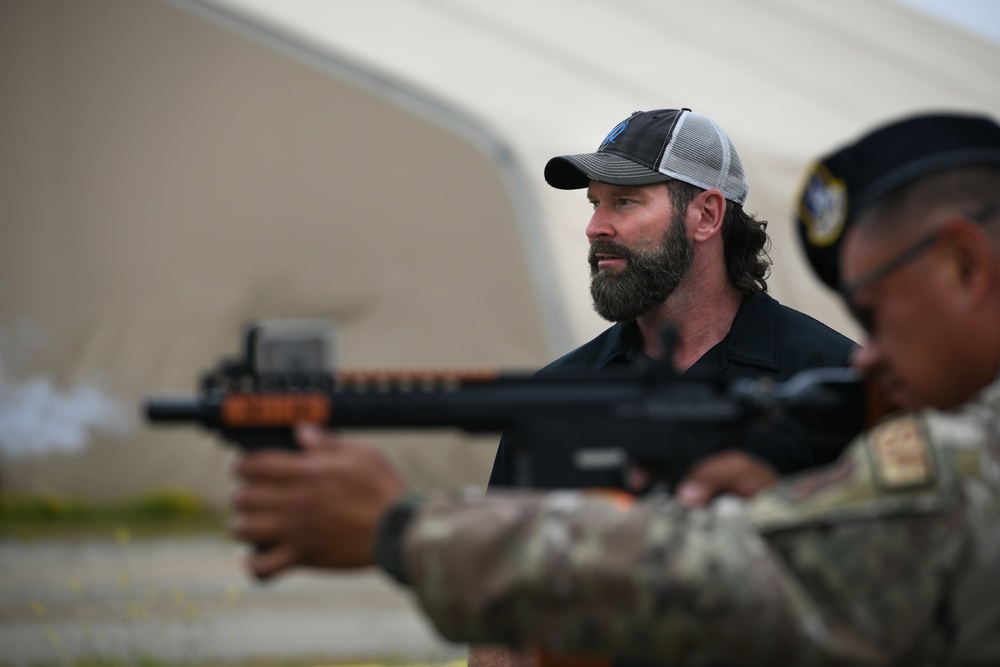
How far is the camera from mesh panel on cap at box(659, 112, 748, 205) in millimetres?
3328

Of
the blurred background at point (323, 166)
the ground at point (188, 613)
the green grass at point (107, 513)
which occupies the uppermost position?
the blurred background at point (323, 166)

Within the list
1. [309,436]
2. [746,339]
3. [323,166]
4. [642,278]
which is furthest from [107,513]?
[309,436]

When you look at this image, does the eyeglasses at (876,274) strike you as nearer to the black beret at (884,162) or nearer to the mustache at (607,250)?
the black beret at (884,162)

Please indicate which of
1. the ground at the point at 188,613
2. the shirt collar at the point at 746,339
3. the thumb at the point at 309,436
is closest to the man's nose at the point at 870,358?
the thumb at the point at 309,436

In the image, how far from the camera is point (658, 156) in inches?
130

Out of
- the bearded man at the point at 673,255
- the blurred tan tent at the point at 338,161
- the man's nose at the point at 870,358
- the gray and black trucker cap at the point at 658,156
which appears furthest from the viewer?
the blurred tan tent at the point at 338,161

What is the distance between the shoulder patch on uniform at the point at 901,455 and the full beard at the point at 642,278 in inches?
67.5

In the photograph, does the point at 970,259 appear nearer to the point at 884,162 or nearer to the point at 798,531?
the point at 884,162

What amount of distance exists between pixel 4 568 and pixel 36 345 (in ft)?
13.5

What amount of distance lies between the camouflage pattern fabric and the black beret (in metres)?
0.36

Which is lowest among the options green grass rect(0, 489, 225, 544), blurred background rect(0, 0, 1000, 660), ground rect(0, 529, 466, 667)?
green grass rect(0, 489, 225, 544)

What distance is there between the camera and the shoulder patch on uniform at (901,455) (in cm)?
148

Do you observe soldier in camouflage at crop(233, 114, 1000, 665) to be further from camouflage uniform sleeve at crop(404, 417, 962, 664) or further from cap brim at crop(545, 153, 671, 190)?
cap brim at crop(545, 153, 671, 190)

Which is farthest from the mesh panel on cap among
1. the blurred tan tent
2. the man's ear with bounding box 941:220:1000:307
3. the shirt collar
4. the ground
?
the blurred tan tent
